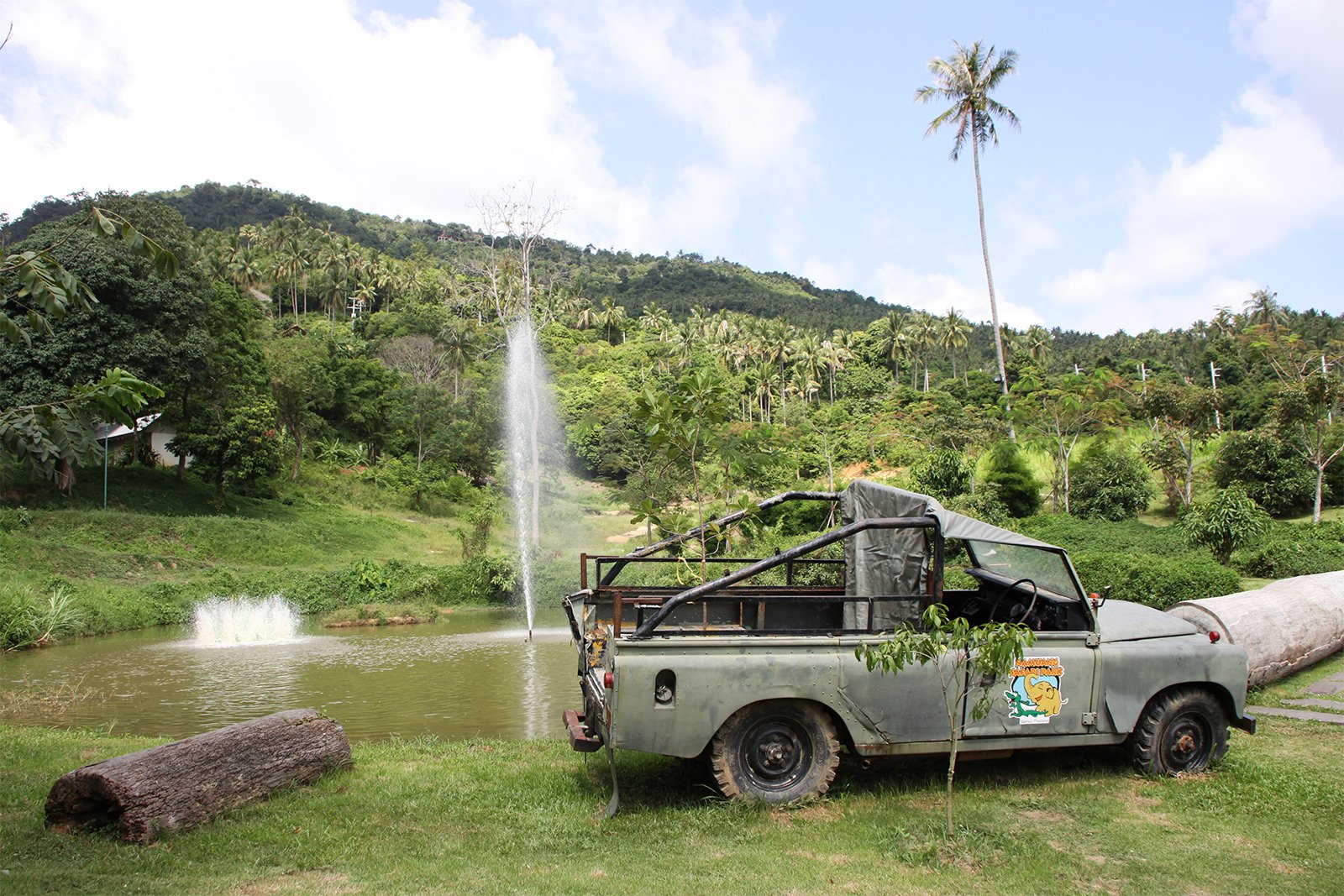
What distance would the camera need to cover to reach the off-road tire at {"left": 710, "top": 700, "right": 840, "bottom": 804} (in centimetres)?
614

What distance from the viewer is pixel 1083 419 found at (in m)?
34.3

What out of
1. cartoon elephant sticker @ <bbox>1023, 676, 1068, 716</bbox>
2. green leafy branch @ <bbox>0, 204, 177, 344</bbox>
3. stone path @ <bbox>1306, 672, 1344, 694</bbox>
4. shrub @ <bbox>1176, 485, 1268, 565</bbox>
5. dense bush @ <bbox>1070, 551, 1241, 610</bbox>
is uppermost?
green leafy branch @ <bbox>0, 204, 177, 344</bbox>

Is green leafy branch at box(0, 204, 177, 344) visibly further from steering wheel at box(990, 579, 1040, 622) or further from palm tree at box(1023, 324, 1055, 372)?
palm tree at box(1023, 324, 1055, 372)

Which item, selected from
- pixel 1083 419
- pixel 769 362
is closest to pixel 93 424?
pixel 1083 419

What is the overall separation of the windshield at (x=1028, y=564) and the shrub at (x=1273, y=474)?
97.0ft

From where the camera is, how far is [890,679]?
627 cm

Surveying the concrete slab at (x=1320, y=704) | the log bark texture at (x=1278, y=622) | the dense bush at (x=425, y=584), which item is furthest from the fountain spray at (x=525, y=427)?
the concrete slab at (x=1320, y=704)

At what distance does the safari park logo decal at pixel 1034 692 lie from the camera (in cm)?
643

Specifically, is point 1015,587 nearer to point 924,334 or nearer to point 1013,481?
point 1013,481

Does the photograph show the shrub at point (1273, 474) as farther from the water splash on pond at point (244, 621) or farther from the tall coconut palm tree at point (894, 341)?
the tall coconut palm tree at point (894, 341)

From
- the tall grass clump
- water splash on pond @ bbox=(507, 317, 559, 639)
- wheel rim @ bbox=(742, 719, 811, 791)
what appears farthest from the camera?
water splash on pond @ bbox=(507, 317, 559, 639)

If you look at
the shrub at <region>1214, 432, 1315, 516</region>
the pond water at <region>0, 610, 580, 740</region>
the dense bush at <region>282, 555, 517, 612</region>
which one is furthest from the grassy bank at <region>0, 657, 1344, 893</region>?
the shrub at <region>1214, 432, 1315, 516</region>

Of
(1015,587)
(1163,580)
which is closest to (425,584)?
(1163,580)

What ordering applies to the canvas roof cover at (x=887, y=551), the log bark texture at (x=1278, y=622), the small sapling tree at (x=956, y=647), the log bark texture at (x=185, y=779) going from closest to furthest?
the small sapling tree at (x=956, y=647) < the log bark texture at (x=185, y=779) < the canvas roof cover at (x=887, y=551) < the log bark texture at (x=1278, y=622)
